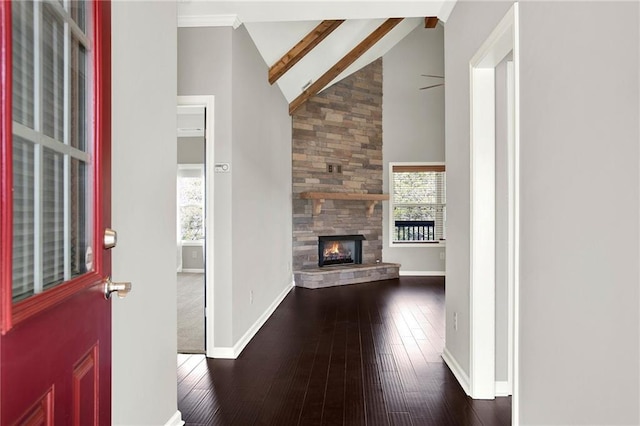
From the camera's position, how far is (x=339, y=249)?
24.5 feet

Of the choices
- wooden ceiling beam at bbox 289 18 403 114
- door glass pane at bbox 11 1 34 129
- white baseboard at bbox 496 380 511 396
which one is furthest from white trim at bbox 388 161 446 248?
door glass pane at bbox 11 1 34 129

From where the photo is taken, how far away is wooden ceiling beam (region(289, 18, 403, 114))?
5863mm

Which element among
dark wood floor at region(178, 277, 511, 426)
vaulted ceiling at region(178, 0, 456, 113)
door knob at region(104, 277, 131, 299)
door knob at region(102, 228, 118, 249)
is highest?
vaulted ceiling at region(178, 0, 456, 113)

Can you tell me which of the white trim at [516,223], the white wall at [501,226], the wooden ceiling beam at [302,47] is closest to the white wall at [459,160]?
the white wall at [501,226]

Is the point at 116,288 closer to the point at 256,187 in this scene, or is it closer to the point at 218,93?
the point at 218,93

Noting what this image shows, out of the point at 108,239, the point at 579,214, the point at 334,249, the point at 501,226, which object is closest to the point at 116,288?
the point at 108,239

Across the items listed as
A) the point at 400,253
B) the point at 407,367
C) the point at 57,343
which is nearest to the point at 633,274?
the point at 57,343

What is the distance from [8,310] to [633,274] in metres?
1.38

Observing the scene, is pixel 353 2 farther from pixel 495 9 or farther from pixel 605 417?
pixel 605 417

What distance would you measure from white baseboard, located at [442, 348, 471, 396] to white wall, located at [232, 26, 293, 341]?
1.71 m

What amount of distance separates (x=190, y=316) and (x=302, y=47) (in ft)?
10.8

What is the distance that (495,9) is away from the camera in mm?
2203

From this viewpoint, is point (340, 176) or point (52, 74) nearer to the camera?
point (52, 74)

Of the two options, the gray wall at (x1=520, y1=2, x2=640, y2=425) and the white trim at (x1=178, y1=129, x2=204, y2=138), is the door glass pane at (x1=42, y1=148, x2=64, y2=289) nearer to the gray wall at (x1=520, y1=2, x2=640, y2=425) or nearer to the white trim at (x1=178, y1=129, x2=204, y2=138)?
the gray wall at (x1=520, y1=2, x2=640, y2=425)
